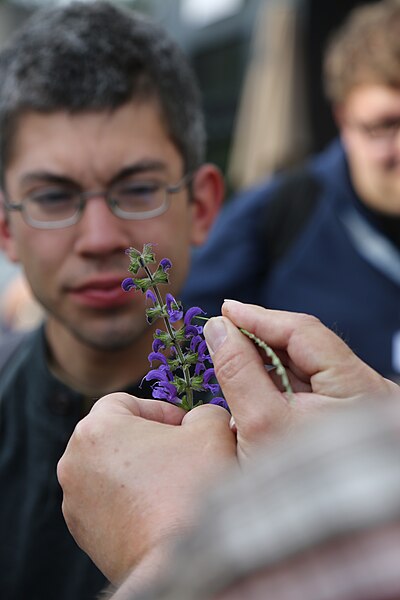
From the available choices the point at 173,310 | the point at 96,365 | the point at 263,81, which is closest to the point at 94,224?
the point at 96,365

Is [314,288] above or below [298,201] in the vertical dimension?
below

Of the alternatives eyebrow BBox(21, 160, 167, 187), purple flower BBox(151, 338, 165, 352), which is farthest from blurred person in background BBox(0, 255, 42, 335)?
purple flower BBox(151, 338, 165, 352)

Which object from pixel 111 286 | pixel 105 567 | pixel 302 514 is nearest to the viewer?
pixel 302 514

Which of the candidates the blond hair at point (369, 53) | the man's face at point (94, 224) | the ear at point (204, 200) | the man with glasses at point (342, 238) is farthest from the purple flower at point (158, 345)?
the blond hair at point (369, 53)

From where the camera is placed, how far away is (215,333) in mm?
1158

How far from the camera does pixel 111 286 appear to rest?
93.8 inches

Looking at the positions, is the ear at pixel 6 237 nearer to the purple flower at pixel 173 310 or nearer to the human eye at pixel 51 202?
the human eye at pixel 51 202

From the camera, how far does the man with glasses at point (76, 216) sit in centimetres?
239

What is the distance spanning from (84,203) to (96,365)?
1.64 feet

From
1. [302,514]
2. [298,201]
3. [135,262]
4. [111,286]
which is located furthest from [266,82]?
[302,514]

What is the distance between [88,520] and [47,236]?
53.5 inches

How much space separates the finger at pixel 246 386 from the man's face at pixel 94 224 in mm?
1156

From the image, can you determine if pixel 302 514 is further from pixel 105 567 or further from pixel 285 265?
pixel 285 265

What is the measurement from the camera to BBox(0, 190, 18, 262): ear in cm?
281
